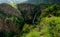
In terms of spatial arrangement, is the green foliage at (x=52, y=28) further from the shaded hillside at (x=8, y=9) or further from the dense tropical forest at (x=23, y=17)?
the shaded hillside at (x=8, y=9)

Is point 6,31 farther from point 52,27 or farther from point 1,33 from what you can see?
point 52,27

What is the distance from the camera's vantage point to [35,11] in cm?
1159

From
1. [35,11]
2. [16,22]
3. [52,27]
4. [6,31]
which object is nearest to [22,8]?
[35,11]

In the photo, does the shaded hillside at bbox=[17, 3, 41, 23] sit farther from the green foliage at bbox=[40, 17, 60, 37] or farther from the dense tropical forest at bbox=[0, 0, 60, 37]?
the green foliage at bbox=[40, 17, 60, 37]

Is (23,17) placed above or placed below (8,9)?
below

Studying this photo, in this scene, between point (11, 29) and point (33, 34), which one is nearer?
point (33, 34)

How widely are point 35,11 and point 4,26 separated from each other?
2772mm

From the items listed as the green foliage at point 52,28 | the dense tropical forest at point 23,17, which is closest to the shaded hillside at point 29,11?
the dense tropical forest at point 23,17

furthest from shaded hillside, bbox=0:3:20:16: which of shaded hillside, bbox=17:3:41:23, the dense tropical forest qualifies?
shaded hillside, bbox=17:3:41:23

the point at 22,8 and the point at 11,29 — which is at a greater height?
the point at 22,8

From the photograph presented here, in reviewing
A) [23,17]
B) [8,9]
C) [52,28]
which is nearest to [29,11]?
[23,17]

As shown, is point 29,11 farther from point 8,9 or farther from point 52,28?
point 52,28

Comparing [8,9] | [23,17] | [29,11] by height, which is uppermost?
[8,9]

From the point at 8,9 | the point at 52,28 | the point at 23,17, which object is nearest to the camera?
the point at 52,28
